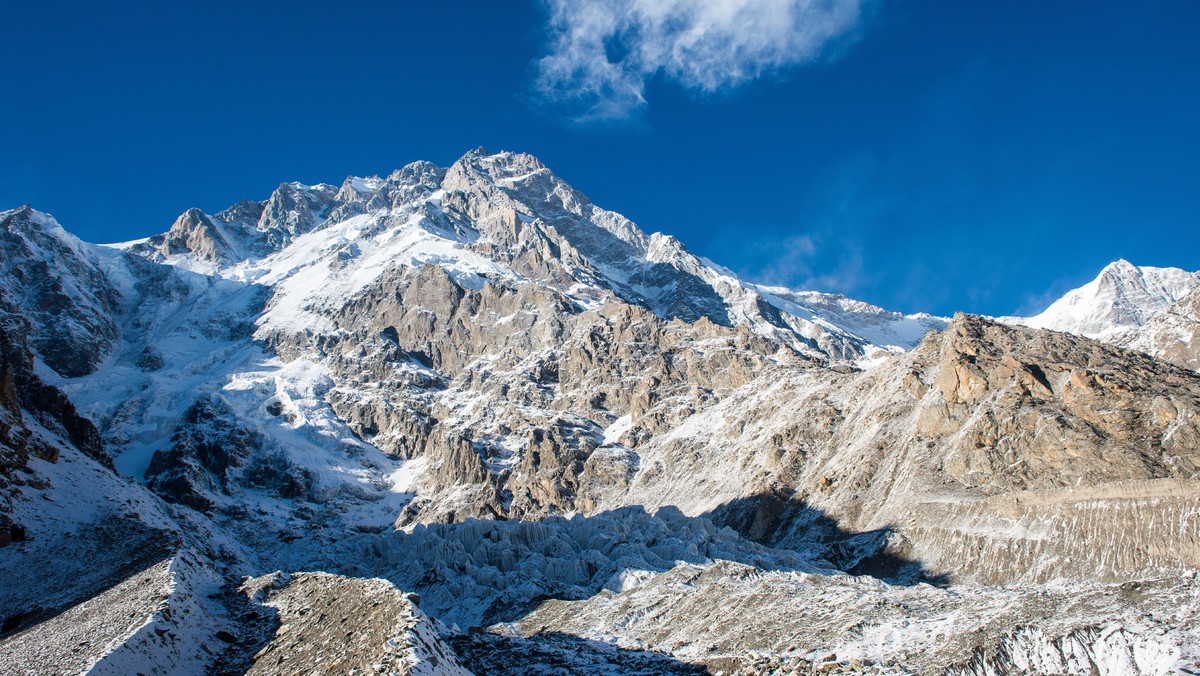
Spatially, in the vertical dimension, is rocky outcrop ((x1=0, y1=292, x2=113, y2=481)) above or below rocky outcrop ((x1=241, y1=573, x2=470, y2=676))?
above

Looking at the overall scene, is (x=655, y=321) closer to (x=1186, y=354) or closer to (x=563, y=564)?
(x=1186, y=354)

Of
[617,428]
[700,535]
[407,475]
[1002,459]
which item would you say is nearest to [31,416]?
[700,535]

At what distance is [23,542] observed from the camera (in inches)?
2045

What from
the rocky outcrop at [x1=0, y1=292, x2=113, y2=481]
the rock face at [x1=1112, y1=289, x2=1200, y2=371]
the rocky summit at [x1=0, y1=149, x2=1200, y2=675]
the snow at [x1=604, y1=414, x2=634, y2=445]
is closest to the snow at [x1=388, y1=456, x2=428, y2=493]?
the rocky summit at [x1=0, y1=149, x2=1200, y2=675]

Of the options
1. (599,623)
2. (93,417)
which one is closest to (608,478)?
(599,623)

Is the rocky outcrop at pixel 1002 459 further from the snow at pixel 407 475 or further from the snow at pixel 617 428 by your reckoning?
the snow at pixel 407 475

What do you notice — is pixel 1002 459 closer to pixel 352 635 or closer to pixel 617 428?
pixel 352 635

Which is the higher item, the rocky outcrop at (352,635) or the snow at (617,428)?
the snow at (617,428)

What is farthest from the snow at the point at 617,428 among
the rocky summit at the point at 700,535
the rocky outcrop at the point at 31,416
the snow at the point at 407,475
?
the rocky outcrop at the point at 31,416

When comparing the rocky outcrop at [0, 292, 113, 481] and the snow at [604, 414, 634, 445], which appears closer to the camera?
the rocky outcrop at [0, 292, 113, 481]

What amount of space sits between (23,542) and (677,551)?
4733 centimetres

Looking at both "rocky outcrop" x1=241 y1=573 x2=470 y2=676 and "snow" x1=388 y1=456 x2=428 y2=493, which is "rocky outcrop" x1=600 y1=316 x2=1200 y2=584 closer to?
"rocky outcrop" x1=241 y1=573 x2=470 y2=676

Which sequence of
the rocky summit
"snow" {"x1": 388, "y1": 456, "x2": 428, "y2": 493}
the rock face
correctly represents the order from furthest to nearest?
"snow" {"x1": 388, "y1": 456, "x2": 428, "y2": 493}, the rock face, the rocky summit

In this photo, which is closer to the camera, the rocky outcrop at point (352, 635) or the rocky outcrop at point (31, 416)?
the rocky outcrop at point (352, 635)
